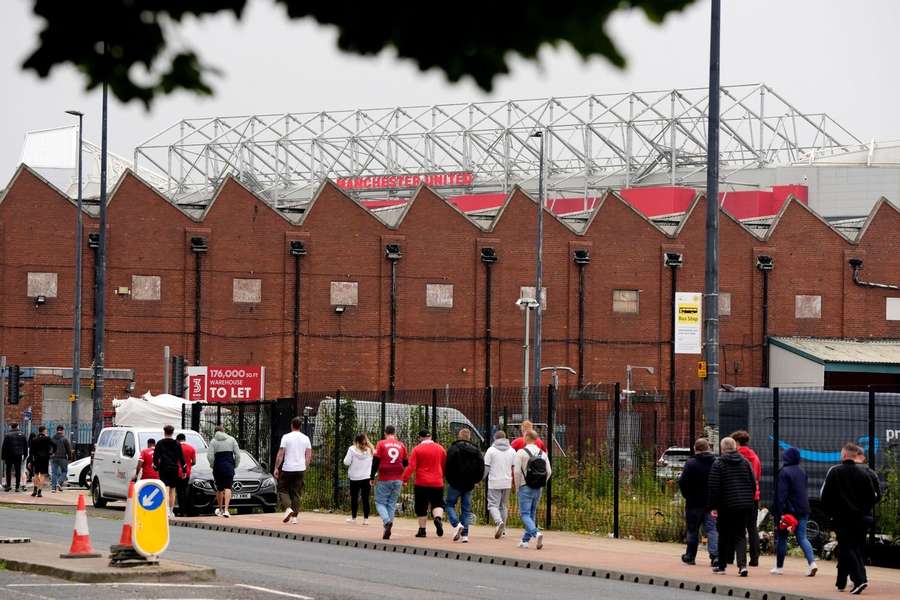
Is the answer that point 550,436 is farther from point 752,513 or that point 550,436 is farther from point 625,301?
point 625,301

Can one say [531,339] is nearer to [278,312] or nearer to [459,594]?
[278,312]

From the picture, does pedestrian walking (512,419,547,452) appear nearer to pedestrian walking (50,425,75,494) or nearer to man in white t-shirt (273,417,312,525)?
man in white t-shirt (273,417,312,525)

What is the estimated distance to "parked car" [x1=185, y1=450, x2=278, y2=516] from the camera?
3102 centimetres

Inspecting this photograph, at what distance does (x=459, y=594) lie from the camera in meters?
16.3

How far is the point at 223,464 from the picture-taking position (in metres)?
29.4

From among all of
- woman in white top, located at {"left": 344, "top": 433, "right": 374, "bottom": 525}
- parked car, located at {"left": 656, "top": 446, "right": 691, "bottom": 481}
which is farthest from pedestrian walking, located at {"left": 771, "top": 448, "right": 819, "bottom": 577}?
woman in white top, located at {"left": 344, "top": 433, "right": 374, "bottom": 525}

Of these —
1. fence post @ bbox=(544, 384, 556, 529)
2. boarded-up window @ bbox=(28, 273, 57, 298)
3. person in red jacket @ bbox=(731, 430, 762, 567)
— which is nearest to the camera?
person in red jacket @ bbox=(731, 430, 762, 567)

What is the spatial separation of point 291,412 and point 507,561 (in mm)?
14437

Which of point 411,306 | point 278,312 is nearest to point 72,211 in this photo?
point 278,312

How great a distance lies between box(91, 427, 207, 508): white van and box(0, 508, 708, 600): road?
8.46 meters

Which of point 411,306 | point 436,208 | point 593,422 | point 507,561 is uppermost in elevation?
point 436,208

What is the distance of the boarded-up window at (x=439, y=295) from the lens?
2608 inches

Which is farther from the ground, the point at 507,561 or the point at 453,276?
the point at 453,276

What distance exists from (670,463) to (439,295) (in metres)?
39.7
